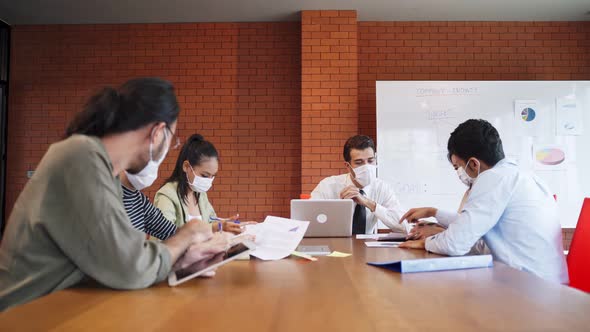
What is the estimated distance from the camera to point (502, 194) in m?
1.80

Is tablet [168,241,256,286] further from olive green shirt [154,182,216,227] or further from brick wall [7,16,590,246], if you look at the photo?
brick wall [7,16,590,246]

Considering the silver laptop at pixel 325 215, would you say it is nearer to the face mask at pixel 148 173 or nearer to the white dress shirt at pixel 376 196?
the white dress shirt at pixel 376 196

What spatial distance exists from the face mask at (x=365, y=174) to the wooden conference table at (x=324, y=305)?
67.3 inches

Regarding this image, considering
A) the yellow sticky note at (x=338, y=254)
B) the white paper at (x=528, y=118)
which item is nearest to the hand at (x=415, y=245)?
the yellow sticky note at (x=338, y=254)

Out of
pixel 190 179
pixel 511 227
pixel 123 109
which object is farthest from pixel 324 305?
pixel 190 179

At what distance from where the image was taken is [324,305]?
1.03 m

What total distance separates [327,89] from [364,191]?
1.61m

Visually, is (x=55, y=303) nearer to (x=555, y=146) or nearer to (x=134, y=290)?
(x=134, y=290)

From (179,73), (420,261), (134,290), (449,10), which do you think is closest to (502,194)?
(420,261)

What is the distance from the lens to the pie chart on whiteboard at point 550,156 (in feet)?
14.1

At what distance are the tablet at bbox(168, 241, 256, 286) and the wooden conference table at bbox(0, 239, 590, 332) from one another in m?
0.03

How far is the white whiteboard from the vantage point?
429 cm

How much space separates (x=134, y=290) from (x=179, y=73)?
158 inches

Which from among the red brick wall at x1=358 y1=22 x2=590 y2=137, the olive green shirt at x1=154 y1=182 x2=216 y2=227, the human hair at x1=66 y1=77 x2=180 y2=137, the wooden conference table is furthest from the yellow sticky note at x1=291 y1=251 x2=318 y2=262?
the red brick wall at x1=358 y1=22 x2=590 y2=137
